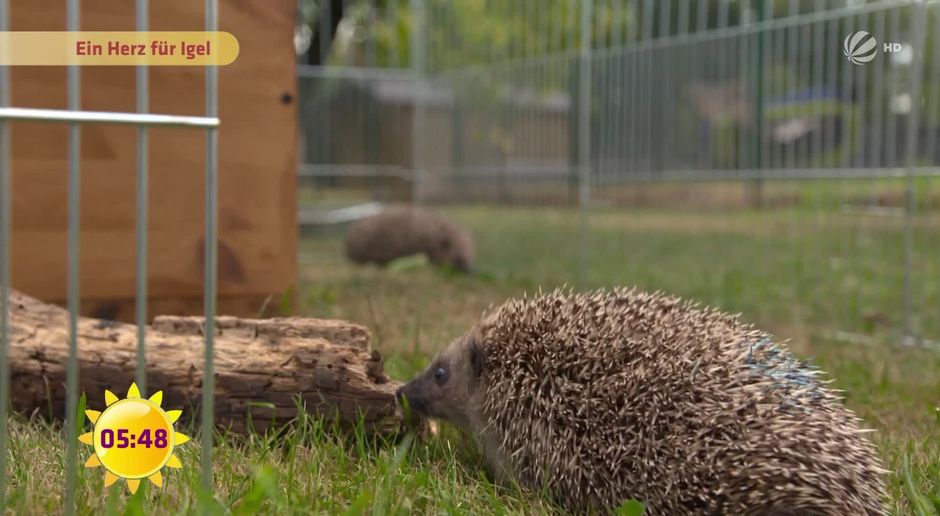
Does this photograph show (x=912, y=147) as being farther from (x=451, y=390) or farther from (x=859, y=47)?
(x=451, y=390)

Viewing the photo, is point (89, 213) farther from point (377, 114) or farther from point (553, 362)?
point (377, 114)

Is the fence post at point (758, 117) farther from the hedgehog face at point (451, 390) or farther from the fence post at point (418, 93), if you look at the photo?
the fence post at point (418, 93)

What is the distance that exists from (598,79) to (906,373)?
440cm

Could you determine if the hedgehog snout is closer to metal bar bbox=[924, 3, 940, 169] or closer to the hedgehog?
the hedgehog

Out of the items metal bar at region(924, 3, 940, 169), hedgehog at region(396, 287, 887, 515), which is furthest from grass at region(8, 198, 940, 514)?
metal bar at region(924, 3, 940, 169)

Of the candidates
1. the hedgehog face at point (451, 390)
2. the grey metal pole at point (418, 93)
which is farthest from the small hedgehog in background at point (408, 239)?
the hedgehog face at point (451, 390)

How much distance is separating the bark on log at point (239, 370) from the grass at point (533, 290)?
0.33 feet

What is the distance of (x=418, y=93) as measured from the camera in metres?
11.9

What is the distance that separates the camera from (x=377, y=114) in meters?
12.4

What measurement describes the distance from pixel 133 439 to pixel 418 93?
31.8 feet

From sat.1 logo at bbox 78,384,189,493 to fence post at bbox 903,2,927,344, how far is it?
17.0 ft

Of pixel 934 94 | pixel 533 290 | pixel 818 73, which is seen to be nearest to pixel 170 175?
pixel 533 290

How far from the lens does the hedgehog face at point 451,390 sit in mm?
3660

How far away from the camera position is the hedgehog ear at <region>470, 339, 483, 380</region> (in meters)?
3.63
